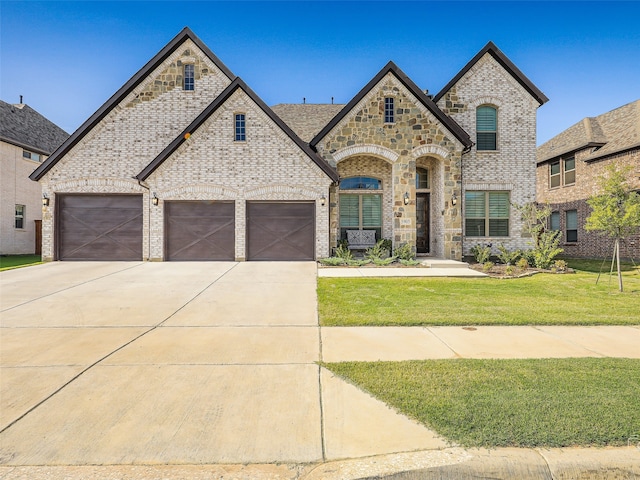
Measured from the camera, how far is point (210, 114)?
14.5 meters

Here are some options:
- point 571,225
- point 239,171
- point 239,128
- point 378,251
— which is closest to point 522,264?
point 378,251

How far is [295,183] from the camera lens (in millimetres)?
14602

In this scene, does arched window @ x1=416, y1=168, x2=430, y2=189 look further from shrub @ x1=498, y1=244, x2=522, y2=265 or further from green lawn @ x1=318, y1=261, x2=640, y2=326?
green lawn @ x1=318, y1=261, x2=640, y2=326

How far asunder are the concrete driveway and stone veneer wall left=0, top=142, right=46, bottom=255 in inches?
633

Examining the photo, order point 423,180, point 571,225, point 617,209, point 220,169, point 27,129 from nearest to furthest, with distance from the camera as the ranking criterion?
point 617,209 < point 220,169 < point 423,180 < point 571,225 < point 27,129

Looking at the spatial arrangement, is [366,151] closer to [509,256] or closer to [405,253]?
[405,253]

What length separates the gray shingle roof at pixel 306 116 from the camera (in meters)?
18.1

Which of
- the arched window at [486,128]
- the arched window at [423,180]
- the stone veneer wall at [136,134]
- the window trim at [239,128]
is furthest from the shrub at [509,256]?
the stone veneer wall at [136,134]

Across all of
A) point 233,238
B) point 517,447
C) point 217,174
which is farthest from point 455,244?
point 517,447

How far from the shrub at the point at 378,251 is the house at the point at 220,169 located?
71 cm

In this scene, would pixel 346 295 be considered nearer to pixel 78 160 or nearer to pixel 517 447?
pixel 517 447

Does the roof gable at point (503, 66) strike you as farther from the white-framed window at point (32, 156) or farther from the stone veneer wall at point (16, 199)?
the white-framed window at point (32, 156)

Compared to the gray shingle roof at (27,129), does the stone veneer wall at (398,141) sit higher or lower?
lower

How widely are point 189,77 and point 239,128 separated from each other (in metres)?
3.79
